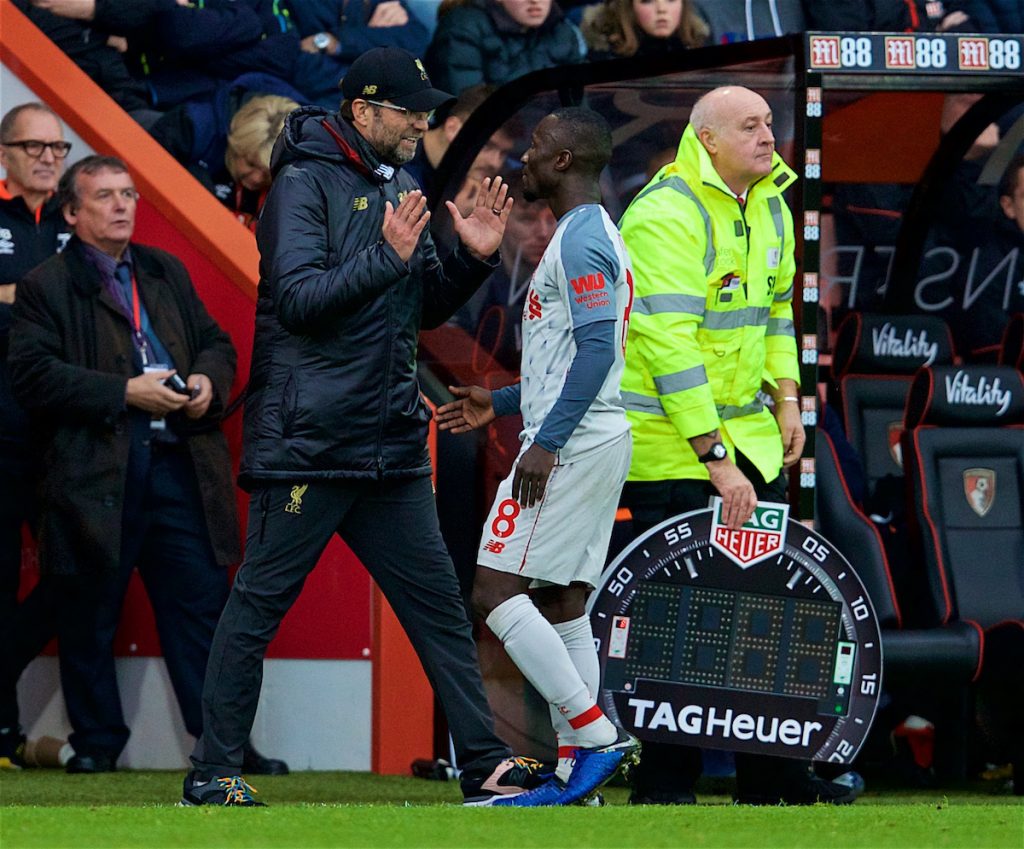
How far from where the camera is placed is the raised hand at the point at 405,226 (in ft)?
17.7

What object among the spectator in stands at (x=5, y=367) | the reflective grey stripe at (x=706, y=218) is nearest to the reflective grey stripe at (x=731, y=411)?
the reflective grey stripe at (x=706, y=218)

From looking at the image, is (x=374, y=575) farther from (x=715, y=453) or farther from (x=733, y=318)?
(x=733, y=318)

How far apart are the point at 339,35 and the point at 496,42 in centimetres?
74

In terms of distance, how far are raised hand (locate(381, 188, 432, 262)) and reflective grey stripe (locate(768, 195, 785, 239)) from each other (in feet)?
4.43

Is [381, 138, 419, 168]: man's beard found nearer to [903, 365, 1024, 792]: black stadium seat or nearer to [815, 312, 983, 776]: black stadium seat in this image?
[815, 312, 983, 776]: black stadium seat

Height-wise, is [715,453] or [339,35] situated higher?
[339,35]

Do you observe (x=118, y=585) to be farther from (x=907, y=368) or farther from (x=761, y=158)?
(x=907, y=368)

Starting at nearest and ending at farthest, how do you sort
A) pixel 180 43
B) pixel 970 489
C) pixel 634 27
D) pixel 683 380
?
1. pixel 683 380
2. pixel 970 489
3. pixel 180 43
4. pixel 634 27

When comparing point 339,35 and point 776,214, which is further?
point 339,35

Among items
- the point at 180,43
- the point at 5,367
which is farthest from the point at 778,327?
the point at 180,43

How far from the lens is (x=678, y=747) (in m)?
6.34

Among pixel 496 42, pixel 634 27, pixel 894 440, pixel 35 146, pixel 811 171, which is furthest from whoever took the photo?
pixel 634 27

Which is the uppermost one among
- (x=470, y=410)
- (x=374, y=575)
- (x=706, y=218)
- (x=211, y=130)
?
(x=211, y=130)

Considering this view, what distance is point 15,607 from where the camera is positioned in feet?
24.7
